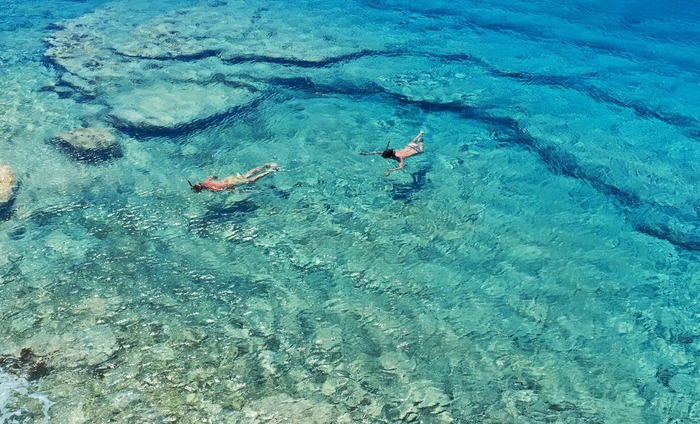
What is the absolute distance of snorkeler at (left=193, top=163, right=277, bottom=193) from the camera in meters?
5.49

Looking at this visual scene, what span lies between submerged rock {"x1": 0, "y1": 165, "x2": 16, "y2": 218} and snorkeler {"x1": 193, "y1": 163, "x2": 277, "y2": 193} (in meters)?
1.87

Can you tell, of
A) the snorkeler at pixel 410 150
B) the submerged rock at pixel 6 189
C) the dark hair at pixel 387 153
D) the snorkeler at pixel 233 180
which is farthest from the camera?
the snorkeler at pixel 410 150

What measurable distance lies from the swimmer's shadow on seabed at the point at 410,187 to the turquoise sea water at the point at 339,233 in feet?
0.27

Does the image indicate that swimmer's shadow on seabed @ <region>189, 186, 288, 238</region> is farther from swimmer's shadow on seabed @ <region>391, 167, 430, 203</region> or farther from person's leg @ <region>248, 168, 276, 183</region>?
swimmer's shadow on seabed @ <region>391, 167, 430, 203</region>

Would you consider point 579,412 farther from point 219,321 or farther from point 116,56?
point 116,56

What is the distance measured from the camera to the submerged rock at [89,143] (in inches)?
239

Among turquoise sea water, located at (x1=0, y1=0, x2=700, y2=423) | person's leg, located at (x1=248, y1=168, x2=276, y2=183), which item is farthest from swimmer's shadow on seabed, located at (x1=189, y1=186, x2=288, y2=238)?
person's leg, located at (x1=248, y1=168, x2=276, y2=183)

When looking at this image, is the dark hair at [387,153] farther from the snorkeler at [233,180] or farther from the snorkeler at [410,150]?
the snorkeler at [233,180]

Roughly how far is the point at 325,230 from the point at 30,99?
5026mm

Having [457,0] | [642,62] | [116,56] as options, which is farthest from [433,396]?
[457,0]

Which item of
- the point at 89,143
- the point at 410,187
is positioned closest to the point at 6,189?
the point at 89,143

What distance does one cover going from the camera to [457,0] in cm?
1215

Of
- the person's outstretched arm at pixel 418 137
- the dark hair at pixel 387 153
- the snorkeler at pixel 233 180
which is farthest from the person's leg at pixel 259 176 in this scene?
the person's outstretched arm at pixel 418 137

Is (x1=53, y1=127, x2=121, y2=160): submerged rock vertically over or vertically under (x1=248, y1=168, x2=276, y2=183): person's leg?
over
